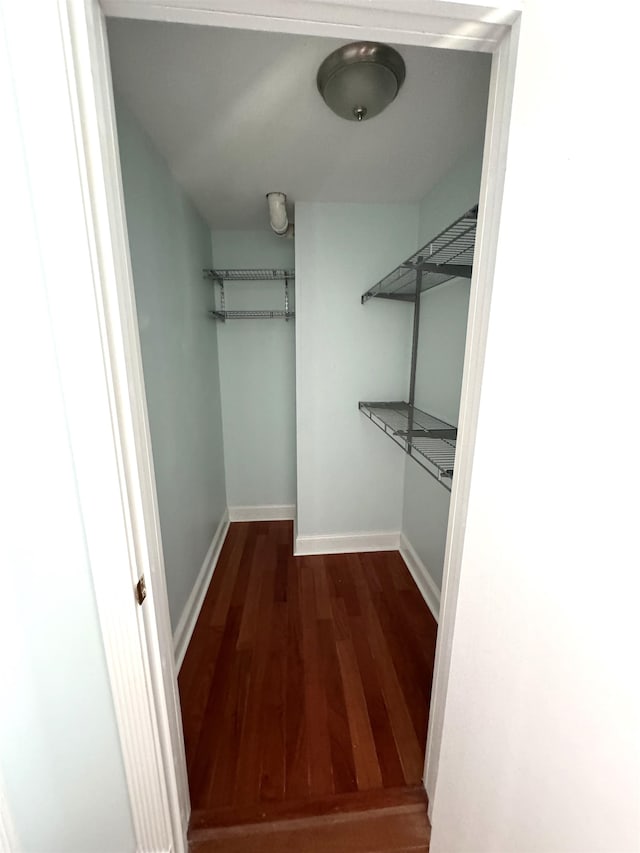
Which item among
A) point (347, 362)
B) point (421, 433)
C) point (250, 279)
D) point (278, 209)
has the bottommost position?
point (421, 433)

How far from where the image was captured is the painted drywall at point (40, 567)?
62 centimetres

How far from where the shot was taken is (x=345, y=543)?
104 inches

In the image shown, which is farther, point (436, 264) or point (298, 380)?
point (298, 380)

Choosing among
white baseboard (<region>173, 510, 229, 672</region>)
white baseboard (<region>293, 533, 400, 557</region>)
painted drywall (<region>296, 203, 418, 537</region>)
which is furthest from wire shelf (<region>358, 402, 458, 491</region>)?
white baseboard (<region>173, 510, 229, 672</region>)

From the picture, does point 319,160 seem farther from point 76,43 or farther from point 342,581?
point 342,581

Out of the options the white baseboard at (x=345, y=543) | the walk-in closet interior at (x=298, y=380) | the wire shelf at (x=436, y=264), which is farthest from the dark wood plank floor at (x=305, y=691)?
the wire shelf at (x=436, y=264)

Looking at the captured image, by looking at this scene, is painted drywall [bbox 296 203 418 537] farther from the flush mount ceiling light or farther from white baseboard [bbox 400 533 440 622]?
the flush mount ceiling light

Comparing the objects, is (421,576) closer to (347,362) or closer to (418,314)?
(347,362)

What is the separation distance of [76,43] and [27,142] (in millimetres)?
203

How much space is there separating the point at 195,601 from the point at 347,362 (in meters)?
1.79

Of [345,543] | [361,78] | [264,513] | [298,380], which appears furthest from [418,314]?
[264,513]

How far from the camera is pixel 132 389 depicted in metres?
0.79

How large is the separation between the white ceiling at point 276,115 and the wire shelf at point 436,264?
392 mm

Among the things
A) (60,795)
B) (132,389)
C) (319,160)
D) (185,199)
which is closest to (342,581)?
(60,795)
